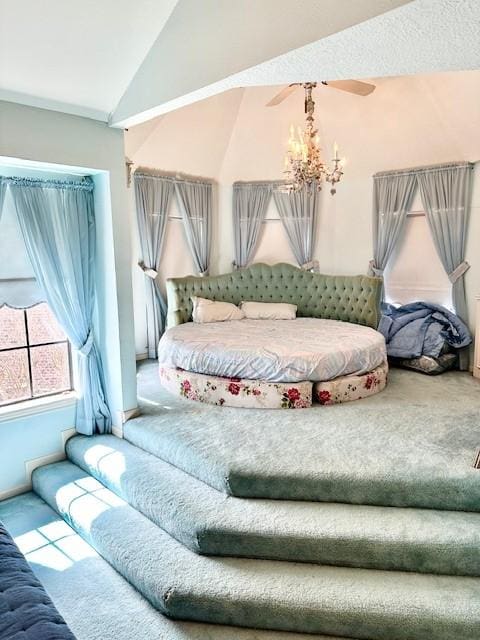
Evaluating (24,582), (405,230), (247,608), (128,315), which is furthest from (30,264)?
(405,230)

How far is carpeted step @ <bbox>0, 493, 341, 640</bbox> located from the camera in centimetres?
210

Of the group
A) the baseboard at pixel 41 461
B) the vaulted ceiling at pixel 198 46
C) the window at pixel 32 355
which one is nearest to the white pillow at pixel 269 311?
the window at pixel 32 355

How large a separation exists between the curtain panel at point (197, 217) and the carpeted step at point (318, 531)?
3.99m

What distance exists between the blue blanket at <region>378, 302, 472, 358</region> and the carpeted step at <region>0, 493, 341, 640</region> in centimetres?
354

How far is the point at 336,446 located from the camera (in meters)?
3.05

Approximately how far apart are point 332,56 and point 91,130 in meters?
1.96

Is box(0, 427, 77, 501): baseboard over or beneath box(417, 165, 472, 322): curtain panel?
beneath

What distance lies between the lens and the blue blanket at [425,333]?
4945mm

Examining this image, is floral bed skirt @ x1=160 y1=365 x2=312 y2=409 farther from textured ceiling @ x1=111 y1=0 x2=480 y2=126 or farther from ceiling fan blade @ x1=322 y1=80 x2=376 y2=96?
ceiling fan blade @ x1=322 y1=80 x2=376 y2=96

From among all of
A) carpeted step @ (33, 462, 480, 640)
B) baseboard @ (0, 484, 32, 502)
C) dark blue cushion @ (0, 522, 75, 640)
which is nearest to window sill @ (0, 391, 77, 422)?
baseboard @ (0, 484, 32, 502)

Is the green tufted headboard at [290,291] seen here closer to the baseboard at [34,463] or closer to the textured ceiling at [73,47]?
the baseboard at [34,463]

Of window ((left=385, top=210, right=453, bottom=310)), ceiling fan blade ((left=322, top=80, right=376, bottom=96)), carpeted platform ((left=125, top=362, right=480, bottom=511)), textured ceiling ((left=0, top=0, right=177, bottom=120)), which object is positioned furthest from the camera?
window ((left=385, top=210, right=453, bottom=310))

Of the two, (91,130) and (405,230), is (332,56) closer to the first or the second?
(91,130)

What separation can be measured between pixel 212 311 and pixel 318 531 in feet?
11.3
